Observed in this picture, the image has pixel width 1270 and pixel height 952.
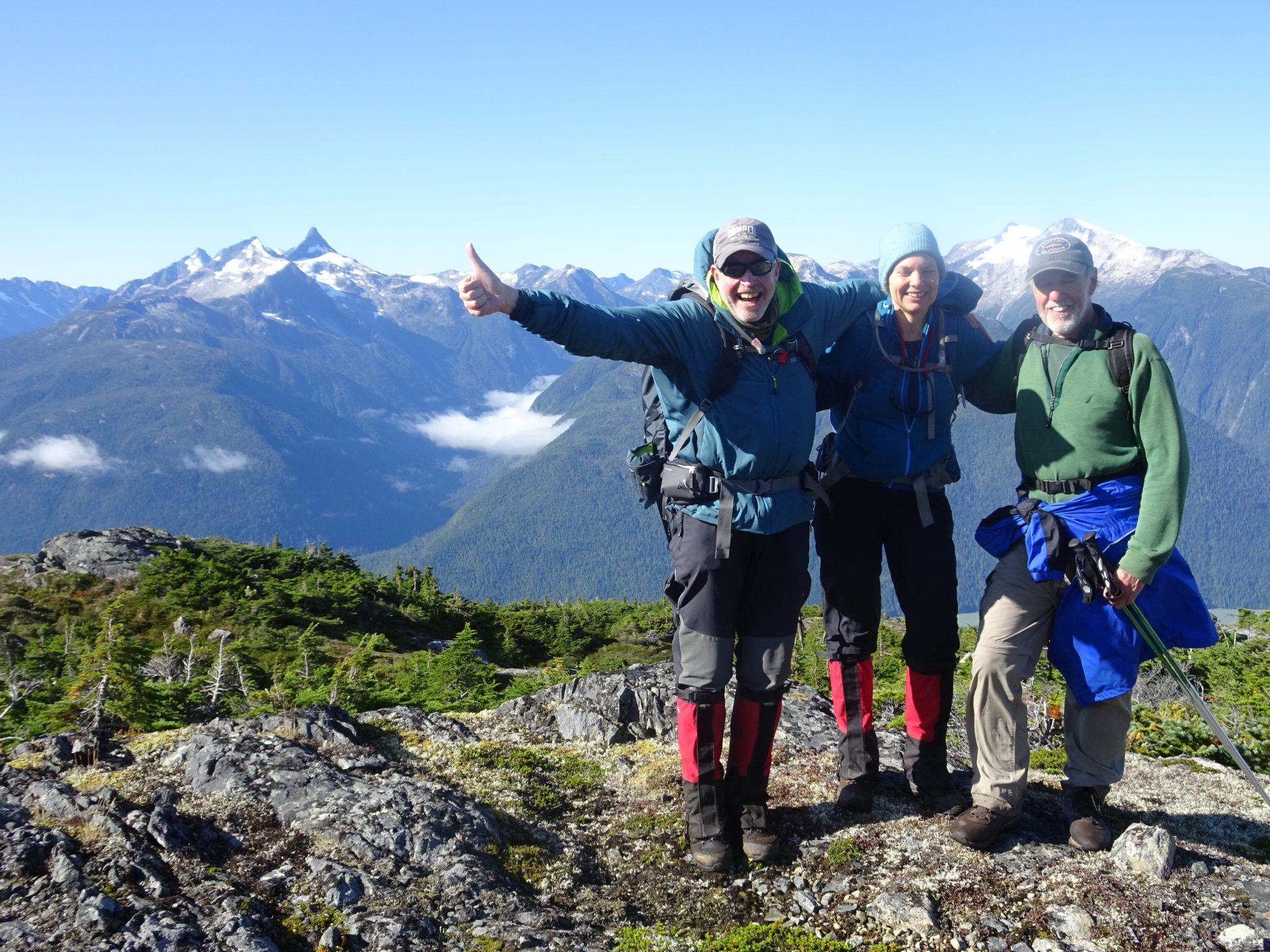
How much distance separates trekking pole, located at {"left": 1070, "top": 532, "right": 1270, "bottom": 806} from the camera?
562 centimetres

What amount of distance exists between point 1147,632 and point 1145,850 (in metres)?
1.46

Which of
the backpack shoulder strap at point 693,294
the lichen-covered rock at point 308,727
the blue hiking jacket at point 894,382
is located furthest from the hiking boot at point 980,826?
the lichen-covered rock at point 308,727

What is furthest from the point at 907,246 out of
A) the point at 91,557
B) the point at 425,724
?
the point at 91,557

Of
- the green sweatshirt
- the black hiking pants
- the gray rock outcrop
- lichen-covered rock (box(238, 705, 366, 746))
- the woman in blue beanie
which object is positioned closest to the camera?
the green sweatshirt

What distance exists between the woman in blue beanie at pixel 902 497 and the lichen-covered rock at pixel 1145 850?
1.13 metres

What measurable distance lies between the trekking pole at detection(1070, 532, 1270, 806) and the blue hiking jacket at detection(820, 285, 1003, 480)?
130 cm

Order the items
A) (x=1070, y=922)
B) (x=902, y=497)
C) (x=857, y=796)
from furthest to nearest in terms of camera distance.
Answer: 1. (x=857, y=796)
2. (x=902, y=497)
3. (x=1070, y=922)

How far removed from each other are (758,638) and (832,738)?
291 cm

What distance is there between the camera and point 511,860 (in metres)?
6.00

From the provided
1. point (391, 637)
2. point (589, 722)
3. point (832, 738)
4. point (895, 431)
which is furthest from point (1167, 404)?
point (391, 637)

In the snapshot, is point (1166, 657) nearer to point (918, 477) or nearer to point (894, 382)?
point (918, 477)

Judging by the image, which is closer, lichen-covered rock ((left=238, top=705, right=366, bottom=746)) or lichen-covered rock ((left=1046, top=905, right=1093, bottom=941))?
lichen-covered rock ((left=1046, top=905, right=1093, bottom=941))

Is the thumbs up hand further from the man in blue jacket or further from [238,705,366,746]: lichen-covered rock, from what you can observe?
[238,705,366,746]: lichen-covered rock

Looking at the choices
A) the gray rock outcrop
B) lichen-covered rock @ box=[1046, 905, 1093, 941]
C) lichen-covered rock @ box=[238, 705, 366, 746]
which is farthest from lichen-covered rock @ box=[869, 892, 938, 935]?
the gray rock outcrop
